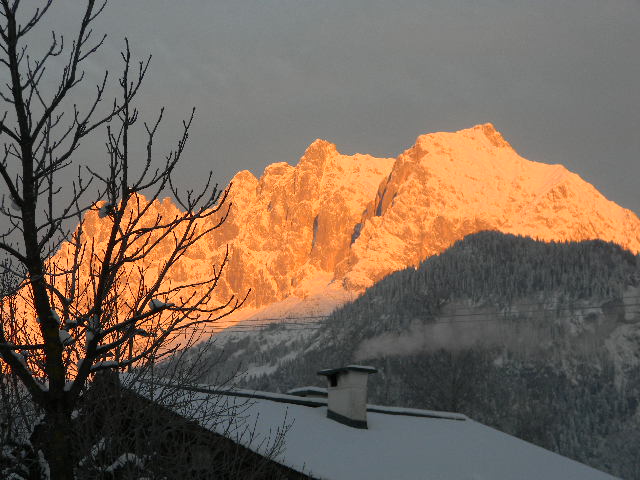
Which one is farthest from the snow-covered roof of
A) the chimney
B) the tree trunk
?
the tree trunk

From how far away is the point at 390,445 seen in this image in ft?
67.9

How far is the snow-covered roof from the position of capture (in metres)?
17.0

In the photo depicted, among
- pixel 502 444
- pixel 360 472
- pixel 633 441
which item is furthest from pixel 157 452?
pixel 633 441

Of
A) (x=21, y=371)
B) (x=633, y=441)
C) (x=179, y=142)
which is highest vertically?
(x=179, y=142)

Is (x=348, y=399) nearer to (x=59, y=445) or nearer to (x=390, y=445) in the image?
(x=390, y=445)

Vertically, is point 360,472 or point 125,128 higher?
point 125,128

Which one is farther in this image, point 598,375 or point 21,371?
point 598,375

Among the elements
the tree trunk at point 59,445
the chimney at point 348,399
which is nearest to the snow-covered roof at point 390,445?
the chimney at point 348,399

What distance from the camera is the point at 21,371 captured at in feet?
25.8

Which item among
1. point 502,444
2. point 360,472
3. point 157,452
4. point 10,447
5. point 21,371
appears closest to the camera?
point 21,371

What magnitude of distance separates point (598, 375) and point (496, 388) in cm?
2613

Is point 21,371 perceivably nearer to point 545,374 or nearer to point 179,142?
point 179,142

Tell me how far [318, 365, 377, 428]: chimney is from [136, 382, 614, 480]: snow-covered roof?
27 centimetres

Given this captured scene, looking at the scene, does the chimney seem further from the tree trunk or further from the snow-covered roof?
the tree trunk
